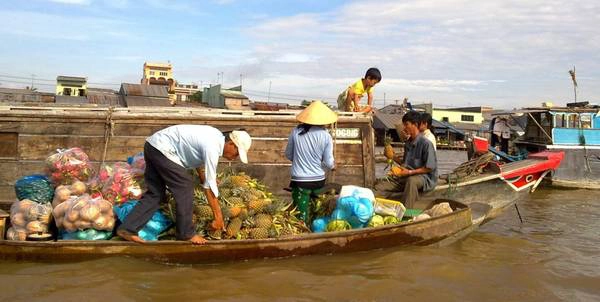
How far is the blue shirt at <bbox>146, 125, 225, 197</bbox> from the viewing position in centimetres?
436

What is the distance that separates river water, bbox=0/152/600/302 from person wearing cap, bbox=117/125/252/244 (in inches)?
15.9

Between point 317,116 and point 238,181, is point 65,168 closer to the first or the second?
point 238,181

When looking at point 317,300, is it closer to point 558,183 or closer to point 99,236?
point 99,236

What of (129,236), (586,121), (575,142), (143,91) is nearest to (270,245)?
(129,236)

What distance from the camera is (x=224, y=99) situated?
31125mm

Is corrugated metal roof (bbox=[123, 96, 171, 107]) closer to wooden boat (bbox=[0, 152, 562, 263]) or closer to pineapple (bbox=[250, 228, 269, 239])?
wooden boat (bbox=[0, 152, 562, 263])

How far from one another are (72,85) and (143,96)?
38.1ft

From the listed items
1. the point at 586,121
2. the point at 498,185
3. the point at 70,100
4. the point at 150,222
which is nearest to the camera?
the point at 150,222

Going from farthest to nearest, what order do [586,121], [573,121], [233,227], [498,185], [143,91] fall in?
[143,91] < [573,121] < [586,121] < [498,185] < [233,227]

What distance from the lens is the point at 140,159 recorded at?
542 cm

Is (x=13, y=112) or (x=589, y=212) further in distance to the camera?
(x=589, y=212)

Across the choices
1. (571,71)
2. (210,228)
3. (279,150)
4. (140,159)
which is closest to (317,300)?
(210,228)

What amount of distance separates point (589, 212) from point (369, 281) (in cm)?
812

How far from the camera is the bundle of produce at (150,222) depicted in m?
4.78
